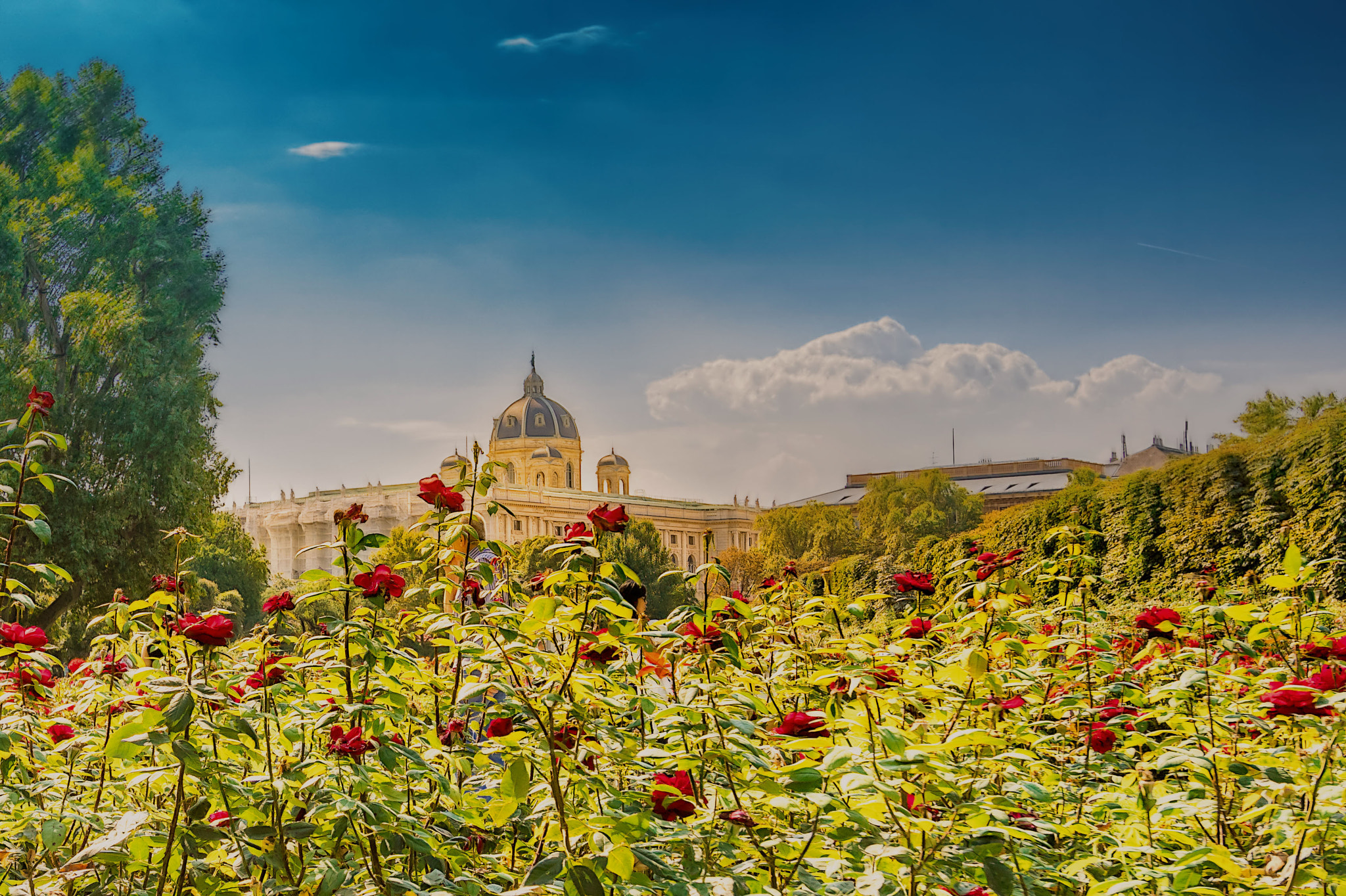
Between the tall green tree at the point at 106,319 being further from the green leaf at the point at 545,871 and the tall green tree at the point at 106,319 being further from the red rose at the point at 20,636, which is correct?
the green leaf at the point at 545,871

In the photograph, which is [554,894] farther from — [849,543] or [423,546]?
[849,543]

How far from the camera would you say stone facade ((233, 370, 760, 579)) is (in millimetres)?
74312

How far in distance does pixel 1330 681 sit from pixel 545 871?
1840mm

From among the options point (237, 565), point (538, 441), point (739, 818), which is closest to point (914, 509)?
point (237, 565)

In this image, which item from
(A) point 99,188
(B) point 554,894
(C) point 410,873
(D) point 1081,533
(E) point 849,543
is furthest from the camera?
(E) point 849,543

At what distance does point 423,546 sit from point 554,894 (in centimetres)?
122

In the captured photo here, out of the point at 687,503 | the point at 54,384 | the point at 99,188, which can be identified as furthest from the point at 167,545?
the point at 687,503

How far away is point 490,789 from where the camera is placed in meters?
2.38

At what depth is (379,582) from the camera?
2361mm

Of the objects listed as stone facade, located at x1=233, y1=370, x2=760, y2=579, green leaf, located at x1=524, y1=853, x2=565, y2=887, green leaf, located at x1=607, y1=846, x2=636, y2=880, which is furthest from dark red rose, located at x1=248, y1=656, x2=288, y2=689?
stone facade, located at x1=233, y1=370, x2=760, y2=579

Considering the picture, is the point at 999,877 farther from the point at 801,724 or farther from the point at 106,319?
the point at 106,319

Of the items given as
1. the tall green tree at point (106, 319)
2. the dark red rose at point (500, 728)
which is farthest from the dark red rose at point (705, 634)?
the tall green tree at point (106, 319)

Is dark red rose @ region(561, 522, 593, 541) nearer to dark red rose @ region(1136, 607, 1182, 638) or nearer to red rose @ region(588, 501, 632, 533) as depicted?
red rose @ region(588, 501, 632, 533)

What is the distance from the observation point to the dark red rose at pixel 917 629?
10.1ft
